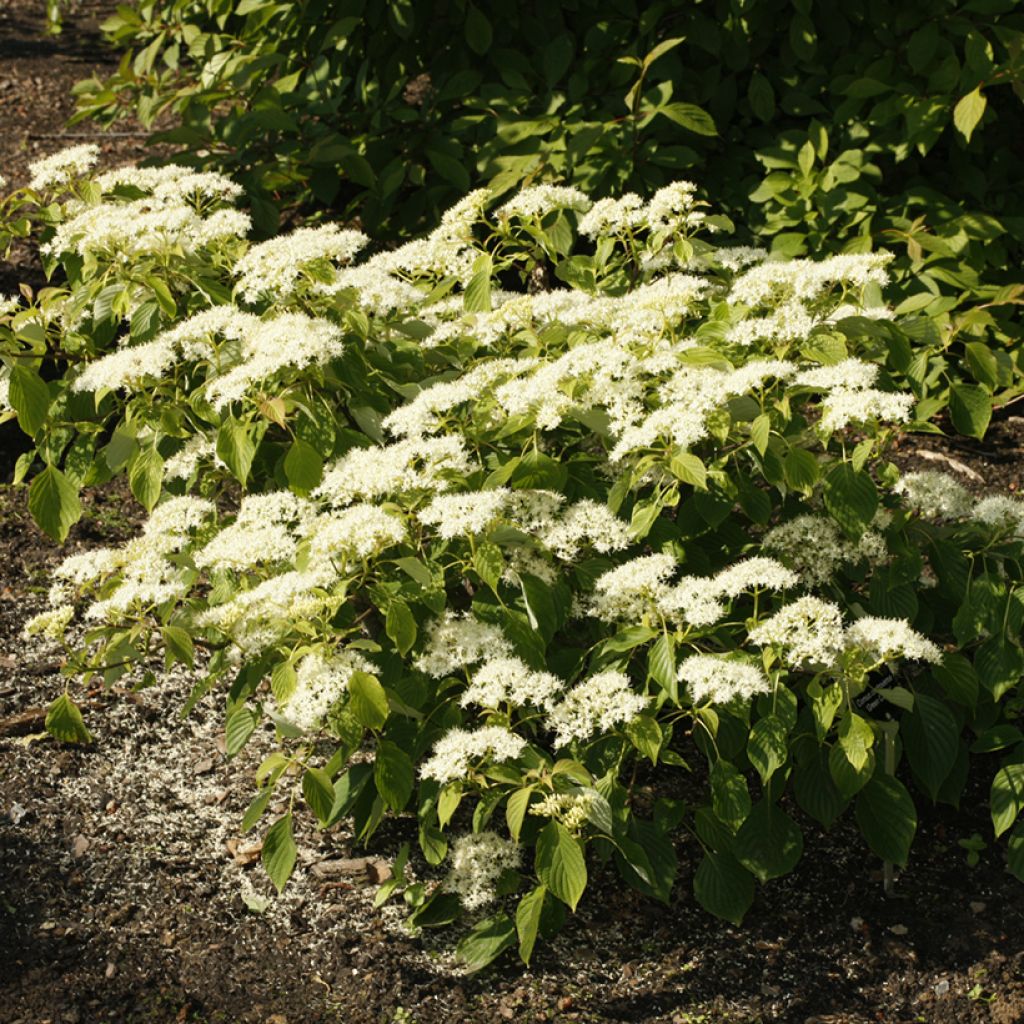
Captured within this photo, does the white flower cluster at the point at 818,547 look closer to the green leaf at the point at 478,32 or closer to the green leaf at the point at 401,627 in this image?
the green leaf at the point at 401,627

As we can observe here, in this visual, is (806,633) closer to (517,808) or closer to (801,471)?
(801,471)

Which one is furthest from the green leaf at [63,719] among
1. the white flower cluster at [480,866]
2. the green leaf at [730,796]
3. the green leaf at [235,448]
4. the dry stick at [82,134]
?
the dry stick at [82,134]

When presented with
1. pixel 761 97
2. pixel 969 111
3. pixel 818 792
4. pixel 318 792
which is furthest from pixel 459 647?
pixel 761 97

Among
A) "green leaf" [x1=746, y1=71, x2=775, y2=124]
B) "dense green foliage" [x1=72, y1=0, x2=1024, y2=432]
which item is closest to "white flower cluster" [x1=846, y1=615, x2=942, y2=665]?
"dense green foliage" [x1=72, y1=0, x2=1024, y2=432]

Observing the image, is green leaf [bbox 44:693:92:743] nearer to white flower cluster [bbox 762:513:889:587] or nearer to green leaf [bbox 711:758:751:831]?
green leaf [bbox 711:758:751:831]

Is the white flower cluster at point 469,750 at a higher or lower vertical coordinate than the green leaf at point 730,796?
higher

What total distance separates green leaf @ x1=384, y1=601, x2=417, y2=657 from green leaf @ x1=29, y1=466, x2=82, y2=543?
75cm

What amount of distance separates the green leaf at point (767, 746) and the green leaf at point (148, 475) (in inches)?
45.7

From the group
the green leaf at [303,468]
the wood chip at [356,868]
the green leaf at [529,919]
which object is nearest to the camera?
the green leaf at [529,919]

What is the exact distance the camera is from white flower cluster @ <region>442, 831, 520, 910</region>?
2.32 meters

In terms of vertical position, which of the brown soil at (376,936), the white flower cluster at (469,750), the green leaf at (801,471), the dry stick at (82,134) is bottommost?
the brown soil at (376,936)

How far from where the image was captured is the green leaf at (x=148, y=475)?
7.92ft

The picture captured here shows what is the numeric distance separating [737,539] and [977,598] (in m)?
0.44

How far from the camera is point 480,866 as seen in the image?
7.64 feet
